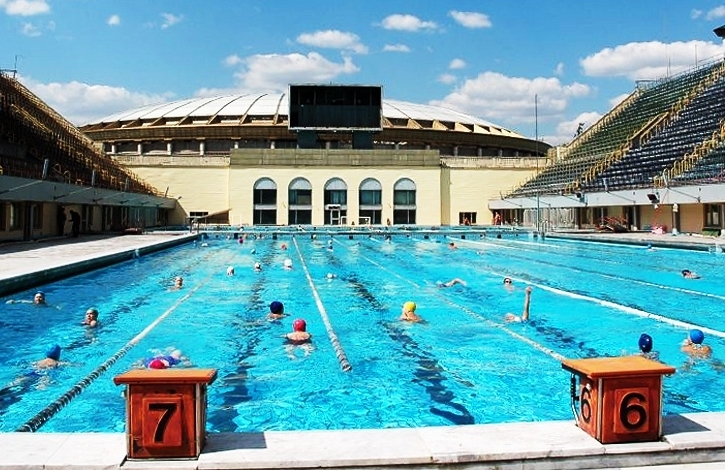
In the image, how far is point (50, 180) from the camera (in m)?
23.5

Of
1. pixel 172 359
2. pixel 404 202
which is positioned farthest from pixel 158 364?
pixel 404 202

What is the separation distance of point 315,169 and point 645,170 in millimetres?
23749

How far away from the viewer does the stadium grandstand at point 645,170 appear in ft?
97.3

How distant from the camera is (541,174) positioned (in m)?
49.2

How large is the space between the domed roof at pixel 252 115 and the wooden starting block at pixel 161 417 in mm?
50584

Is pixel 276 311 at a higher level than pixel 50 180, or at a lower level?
lower

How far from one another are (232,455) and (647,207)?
34.7 metres

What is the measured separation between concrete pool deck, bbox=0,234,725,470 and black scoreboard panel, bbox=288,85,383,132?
42710 mm

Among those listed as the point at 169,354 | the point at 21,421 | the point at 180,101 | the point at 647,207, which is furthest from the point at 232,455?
the point at 180,101

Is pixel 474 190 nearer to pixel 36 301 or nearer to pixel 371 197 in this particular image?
pixel 371 197

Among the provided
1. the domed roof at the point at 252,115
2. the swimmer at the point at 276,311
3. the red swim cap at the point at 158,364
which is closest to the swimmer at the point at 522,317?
the swimmer at the point at 276,311

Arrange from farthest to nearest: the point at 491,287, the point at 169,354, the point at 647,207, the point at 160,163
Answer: the point at 160,163 → the point at 647,207 → the point at 491,287 → the point at 169,354

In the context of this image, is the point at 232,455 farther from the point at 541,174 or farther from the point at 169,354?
the point at 541,174

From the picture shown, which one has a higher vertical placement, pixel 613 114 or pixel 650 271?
pixel 613 114
